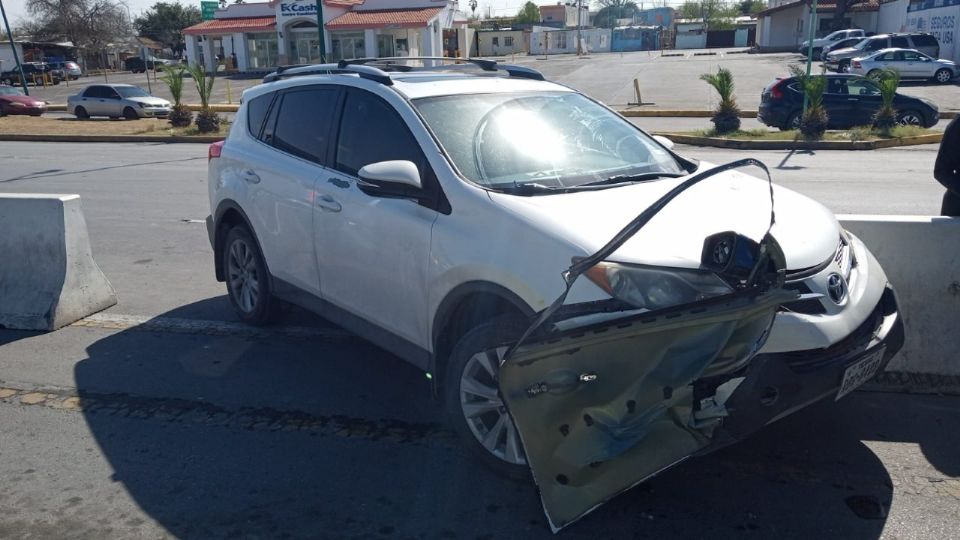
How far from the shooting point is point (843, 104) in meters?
21.3

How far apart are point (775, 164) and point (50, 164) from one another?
15125 mm

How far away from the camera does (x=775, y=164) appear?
51.8ft

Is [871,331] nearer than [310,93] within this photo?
Yes

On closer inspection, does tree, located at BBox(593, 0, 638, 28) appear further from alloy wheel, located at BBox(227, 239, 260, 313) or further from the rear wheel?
alloy wheel, located at BBox(227, 239, 260, 313)

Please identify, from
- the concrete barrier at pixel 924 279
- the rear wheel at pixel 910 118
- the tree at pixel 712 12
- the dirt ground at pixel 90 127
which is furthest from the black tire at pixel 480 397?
the tree at pixel 712 12

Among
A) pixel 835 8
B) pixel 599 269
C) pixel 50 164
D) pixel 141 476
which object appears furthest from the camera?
pixel 835 8

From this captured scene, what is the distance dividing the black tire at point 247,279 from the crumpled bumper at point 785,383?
3.73 m

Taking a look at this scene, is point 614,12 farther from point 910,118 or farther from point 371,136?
point 371,136

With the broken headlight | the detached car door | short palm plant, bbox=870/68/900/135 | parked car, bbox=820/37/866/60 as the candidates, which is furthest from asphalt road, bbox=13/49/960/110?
the detached car door

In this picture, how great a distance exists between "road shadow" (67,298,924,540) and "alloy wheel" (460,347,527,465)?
189 mm

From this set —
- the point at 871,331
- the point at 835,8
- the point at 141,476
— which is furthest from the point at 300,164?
the point at 835,8

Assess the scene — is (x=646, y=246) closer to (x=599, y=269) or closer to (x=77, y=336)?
(x=599, y=269)

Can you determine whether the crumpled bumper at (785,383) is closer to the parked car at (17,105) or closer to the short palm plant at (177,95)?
the short palm plant at (177,95)

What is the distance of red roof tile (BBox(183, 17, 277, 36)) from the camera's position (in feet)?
193
